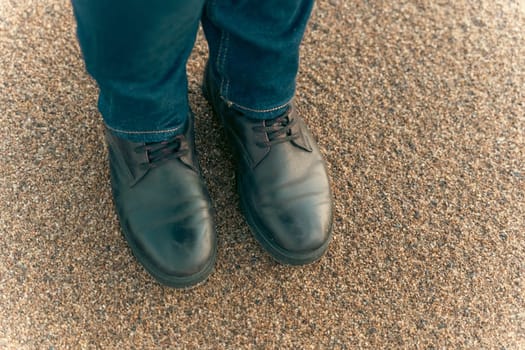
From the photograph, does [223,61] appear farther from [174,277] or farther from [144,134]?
[174,277]

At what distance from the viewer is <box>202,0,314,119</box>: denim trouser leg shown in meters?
0.87

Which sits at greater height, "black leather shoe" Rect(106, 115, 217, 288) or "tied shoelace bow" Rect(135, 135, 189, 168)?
"tied shoelace bow" Rect(135, 135, 189, 168)

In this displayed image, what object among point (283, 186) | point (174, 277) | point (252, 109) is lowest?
point (174, 277)

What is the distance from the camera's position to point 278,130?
3.56 ft

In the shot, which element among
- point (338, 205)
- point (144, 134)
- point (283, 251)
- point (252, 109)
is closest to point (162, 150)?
point (144, 134)

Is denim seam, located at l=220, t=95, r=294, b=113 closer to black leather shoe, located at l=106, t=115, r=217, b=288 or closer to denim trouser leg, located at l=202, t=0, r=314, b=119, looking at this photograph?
denim trouser leg, located at l=202, t=0, r=314, b=119

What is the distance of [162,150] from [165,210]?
0.41ft

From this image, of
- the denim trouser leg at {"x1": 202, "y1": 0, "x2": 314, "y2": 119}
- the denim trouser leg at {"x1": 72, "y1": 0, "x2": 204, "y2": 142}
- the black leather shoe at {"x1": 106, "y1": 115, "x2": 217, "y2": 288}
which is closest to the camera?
the denim trouser leg at {"x1": 72, "y1": 0, "x2": 204, "y2": 142}

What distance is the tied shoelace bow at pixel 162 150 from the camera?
102 centimetres

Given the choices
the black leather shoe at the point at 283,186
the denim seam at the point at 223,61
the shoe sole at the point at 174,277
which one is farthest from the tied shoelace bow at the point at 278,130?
the shoe sole at the point at 174,277

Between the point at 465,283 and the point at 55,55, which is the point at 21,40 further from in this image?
the point at 465,283

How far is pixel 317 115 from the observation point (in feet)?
4.27

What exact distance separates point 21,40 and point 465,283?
129cm

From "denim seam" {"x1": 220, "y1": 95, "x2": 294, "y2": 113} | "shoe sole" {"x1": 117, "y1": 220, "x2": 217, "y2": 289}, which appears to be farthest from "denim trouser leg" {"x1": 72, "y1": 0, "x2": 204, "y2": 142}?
"shoe sole" {"x1": 117, "y1": 220, "x2": 217, "y2": 289}
